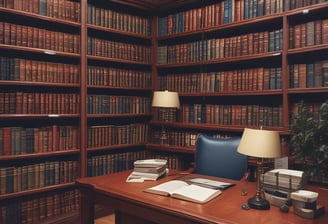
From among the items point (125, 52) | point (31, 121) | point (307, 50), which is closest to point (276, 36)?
point (307, 50)

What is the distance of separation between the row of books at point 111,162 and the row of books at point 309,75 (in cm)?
193

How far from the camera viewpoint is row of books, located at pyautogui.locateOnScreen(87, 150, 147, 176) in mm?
3344

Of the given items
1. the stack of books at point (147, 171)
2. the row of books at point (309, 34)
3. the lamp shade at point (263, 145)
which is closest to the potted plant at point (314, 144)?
the lamp shade at point (263, 145)

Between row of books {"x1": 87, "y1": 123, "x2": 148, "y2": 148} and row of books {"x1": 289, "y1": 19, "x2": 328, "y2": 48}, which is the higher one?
row of books {"x1": 289, "y1": 19, "x2": 328, "y2": 48}

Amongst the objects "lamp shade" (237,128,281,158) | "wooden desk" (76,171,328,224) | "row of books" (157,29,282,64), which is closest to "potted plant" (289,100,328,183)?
"lamp shade" (237,128,281,158)

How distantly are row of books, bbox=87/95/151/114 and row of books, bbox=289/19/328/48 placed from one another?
70.8 inches

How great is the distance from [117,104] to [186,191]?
197cm

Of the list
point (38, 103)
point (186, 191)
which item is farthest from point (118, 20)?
point (186, 191)

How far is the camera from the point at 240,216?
1464mm

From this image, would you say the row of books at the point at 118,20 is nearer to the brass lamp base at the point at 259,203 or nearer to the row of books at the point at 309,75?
the row of books at the point at 309,75

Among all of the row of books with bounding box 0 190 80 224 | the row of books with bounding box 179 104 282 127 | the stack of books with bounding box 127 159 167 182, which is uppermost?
the row of books with bounding box 179 104 282 127

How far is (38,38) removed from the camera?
2.93 m

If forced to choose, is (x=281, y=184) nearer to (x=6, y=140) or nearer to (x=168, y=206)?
(x=168, y=206)

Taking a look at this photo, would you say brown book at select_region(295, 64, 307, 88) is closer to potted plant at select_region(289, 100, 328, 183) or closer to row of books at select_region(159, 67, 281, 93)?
row of books at select_region(159, 67, 281, 93)
